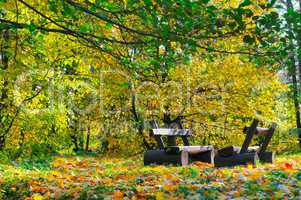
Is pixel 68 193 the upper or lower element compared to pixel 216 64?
lower

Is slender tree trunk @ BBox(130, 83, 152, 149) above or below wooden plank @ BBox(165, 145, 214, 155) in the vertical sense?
above

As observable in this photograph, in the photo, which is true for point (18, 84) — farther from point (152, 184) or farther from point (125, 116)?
point (125, 116)

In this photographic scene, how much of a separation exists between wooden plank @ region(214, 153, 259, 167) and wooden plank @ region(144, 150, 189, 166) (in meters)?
0.92

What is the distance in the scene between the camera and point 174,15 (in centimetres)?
409

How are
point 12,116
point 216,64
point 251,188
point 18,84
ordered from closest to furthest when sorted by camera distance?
point 251,188, point 18,84, point 12,116, point 216,64

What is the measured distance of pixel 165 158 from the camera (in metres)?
11.5

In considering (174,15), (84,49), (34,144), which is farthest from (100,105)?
(174,15)

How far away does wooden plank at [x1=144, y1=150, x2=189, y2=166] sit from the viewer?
1120 centimetres

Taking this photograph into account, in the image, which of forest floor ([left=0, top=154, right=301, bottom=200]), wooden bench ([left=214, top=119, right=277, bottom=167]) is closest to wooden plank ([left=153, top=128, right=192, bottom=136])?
wooden bench ([left=214, top=119, right=277, bottom=167])

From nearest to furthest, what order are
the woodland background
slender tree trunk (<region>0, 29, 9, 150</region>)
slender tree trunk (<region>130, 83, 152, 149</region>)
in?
the woodland background < slender tree trunk (<region>0, 29, 9, 150</region>) < slender tree trunk (<region>130, 83, 152, 149</region>)

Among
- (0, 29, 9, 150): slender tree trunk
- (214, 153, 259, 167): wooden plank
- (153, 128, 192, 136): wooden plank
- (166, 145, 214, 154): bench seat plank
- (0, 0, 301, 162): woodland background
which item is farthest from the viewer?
(153, 128, 192, 136): wooden plank

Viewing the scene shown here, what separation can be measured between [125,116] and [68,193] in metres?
12.3

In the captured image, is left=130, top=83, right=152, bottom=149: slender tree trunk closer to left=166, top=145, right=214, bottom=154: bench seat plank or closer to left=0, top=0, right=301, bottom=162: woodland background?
left=0, top=0, right=301, bottom=162: woodland background

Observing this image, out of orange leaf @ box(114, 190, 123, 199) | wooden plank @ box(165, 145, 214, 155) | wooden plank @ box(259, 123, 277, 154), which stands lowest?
orange leaf @ box(114, 190, 123, 199)
